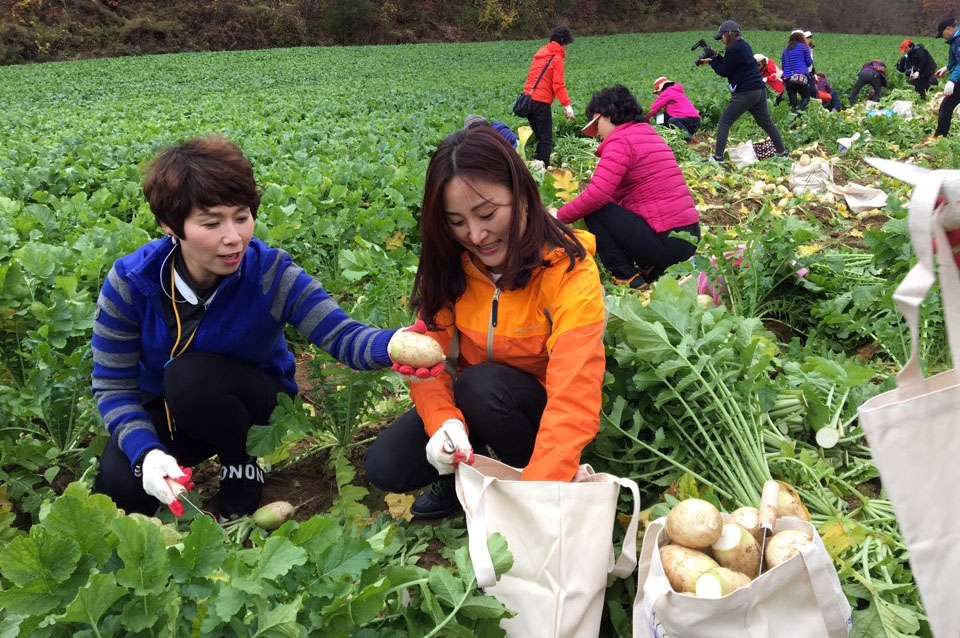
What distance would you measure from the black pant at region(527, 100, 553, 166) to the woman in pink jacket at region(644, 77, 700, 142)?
1.43 meters

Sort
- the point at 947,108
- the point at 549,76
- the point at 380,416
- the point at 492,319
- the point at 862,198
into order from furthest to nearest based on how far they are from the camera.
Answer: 1. the point at 947,108
2. the point at 549,76
3. the point at 862,198
4. the point at 380,416
5. the point at 492,319

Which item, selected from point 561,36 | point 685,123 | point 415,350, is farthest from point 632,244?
point 685,123

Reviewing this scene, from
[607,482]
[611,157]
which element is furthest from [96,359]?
[611,157]

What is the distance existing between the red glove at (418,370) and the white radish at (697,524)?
0.81m

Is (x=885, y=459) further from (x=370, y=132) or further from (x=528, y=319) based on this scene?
(x=370, y=132)

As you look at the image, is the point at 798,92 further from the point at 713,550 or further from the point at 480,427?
the point at 713,550

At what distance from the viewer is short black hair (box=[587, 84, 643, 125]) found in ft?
14.9

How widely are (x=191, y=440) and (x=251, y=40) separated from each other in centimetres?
3734

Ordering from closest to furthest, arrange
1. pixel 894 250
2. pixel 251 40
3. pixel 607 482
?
pixel 607 482, pixel 894 250, pixel 251 40

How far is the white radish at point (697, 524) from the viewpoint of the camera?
1699 millimetres

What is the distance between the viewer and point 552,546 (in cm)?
176

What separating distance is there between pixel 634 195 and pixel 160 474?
133 inches

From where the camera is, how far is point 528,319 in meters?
2.26

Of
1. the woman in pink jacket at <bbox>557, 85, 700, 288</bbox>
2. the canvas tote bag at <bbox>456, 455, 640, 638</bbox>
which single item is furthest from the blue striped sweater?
the woman in pink jacket at <bbox>557, 85, 700, 288</bbox>
